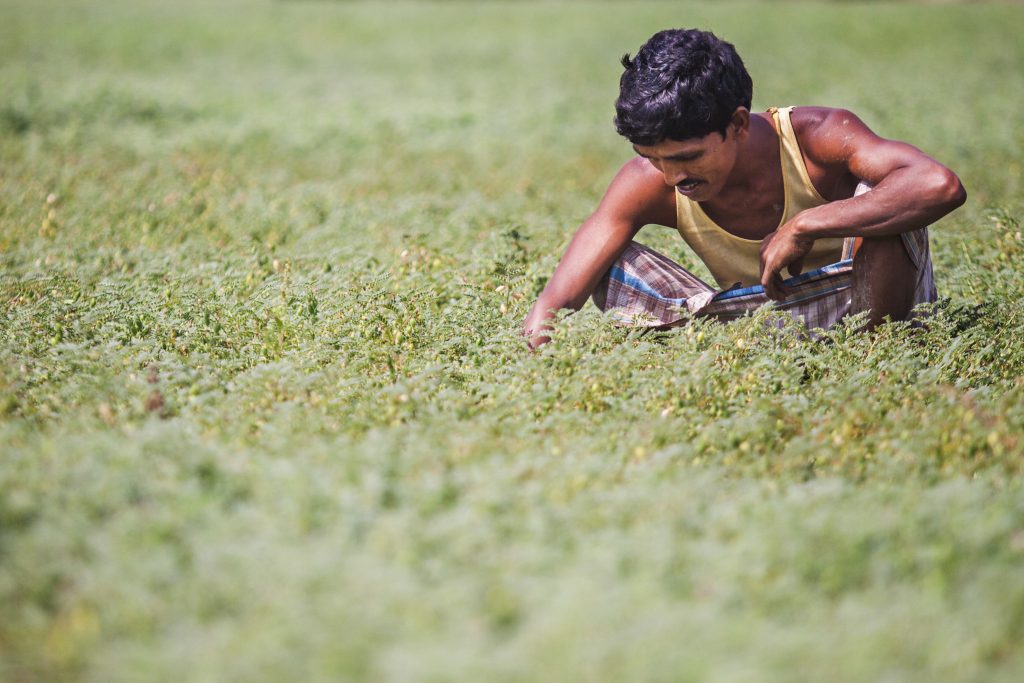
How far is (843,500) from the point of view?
3248mm

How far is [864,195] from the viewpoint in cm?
432

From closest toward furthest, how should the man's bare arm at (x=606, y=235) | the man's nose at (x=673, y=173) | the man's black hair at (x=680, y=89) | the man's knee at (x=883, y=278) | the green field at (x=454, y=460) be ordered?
the green field at (x=454, y=460), the man's black hair at (x=680, y=89), the man's nose at (x=673, y=173), the man's knee at (x=883, y=278), the man's bare arm at (x=606, y=235)

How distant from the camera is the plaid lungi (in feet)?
15.8

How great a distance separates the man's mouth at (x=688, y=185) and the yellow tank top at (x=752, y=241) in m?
0.20

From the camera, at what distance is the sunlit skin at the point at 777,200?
14.1ft

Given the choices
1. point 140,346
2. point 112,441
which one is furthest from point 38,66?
point 112,441

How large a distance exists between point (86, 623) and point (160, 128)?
10.6 meters

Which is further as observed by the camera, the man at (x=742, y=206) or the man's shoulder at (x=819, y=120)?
the man's shoulder at (x=819, y=120)

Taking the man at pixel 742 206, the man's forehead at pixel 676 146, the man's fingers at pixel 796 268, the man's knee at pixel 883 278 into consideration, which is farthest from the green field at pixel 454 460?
the man's forehead at pixel 676 146

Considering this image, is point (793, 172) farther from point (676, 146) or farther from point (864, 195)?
point (676, 146)

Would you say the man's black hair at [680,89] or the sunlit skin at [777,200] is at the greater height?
the man's black hair at [680,89]

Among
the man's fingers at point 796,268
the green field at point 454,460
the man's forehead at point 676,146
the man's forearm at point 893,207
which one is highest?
the man's forehead at point 676,146

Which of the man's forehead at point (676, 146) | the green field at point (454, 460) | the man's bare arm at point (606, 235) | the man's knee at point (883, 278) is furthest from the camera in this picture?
the man's bare arm at point (606, 235)

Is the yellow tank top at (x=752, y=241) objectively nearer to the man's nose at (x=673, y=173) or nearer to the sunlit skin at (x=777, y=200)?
the sunlit skin at (x=777, y=200)
